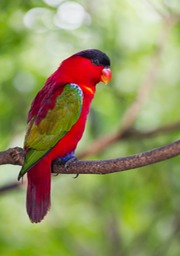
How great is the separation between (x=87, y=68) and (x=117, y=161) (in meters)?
1.33

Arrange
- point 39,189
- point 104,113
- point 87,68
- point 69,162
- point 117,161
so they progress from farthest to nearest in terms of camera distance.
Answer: point 104,113 → point 87,68 → point 39,189 → point 69,162 → point 117,161

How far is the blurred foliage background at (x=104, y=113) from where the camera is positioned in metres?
5.25

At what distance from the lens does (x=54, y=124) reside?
357 centimetres

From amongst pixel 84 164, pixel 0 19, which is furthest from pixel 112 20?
pixel 84 164

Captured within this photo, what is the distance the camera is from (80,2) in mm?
5488

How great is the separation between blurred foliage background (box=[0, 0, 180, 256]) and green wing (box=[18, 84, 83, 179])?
130 centimetres

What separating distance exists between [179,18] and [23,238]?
2202mm

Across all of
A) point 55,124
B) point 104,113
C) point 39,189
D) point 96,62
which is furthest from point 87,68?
point 104,113

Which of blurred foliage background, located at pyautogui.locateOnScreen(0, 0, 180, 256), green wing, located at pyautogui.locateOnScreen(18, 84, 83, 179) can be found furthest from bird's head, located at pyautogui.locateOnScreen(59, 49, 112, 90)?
blurred foliage background, located at pyautogui.locateOnScreen(0, 0, 180, 256)

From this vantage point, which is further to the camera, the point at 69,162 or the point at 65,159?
the point at 65,159

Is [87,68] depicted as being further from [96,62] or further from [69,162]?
[69,162]

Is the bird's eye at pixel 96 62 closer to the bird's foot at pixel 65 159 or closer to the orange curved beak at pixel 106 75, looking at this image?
the orange curved beak at pixel 106 75

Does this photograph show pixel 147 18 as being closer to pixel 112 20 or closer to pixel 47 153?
pixel 112 20

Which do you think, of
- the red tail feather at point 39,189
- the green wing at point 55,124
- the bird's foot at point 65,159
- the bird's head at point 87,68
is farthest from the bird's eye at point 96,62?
the red tail feather at point 39,189
